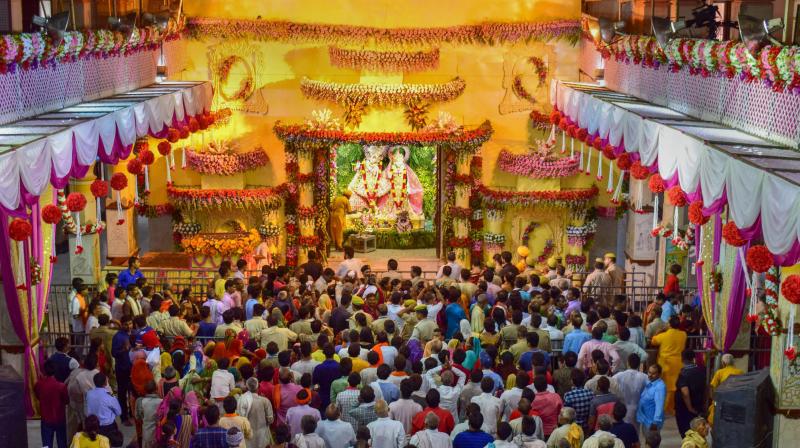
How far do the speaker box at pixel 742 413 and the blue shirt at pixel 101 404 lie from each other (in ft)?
21.8

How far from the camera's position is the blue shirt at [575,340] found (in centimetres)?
1495

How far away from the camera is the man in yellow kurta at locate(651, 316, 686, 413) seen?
15281 mm

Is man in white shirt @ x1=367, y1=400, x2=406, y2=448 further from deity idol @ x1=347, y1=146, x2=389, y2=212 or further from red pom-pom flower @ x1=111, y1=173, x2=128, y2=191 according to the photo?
deity idol @ x1=347, y1=146, x2=389, y2=212

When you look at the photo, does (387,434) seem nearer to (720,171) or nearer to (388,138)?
(720,171)

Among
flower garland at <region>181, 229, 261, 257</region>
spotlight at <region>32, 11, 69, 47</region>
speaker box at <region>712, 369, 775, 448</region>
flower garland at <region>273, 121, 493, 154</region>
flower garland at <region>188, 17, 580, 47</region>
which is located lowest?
speaker box at <region>712, 369, 775, 448</region>

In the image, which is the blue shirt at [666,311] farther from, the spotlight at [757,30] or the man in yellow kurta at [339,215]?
the man in yellow kurta at [339,215]

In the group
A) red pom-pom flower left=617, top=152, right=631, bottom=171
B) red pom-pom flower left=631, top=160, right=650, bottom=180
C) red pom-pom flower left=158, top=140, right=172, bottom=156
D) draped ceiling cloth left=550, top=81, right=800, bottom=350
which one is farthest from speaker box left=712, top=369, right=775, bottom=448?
red pom-pom flower left=158, top=140, right=172, bottom=156

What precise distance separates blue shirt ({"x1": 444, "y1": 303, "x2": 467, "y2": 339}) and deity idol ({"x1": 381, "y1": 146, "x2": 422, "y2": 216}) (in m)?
9.53

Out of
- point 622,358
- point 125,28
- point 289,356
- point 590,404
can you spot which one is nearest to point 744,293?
point 622,358

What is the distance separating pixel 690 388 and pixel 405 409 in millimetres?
3696

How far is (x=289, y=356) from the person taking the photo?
536 inches

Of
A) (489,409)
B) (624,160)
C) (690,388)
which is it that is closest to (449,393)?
(489,409)

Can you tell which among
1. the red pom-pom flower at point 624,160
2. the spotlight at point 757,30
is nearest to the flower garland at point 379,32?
the red pom-pom flower at point 624,160

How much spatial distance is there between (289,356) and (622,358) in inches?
159
